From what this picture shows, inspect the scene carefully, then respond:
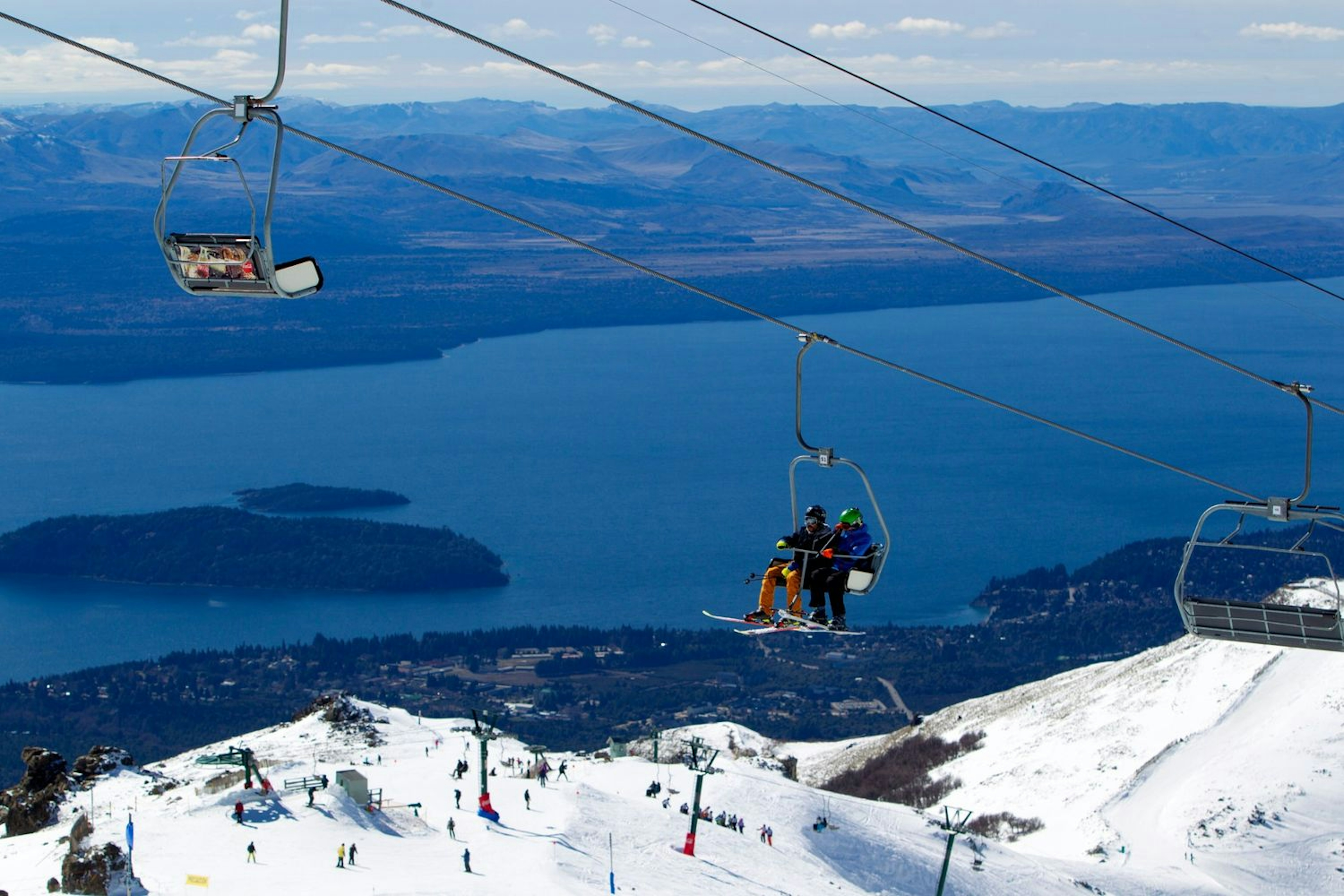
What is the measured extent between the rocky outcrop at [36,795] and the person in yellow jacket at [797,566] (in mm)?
21748

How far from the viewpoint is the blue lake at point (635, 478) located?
109 m

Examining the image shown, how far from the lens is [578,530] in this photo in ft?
406

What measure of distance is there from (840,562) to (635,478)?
12962 centimetres

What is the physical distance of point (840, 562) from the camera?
14.7 metres

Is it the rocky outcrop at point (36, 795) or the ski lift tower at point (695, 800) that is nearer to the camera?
the ski lift tower at point (695, 800)

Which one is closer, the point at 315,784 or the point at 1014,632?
the point at 315,784

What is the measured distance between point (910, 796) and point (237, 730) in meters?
45.7

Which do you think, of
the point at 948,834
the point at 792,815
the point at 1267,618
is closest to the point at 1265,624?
the point at 1267,618

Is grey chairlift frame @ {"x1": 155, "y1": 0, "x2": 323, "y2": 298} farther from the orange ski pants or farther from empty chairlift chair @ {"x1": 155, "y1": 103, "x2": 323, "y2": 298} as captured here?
the orange ski pants

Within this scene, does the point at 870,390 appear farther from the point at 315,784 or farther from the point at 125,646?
the point at 315,784

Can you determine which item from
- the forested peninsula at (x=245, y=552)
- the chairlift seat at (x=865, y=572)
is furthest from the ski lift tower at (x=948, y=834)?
the forested peninsula at (x=245, y=552)

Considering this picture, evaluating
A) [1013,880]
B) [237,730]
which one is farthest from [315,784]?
[237,730]

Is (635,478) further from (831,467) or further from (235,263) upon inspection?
(235,263)

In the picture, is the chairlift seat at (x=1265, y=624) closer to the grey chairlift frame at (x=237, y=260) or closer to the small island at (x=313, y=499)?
the grey chairlift frame at (x=237, y=260)
